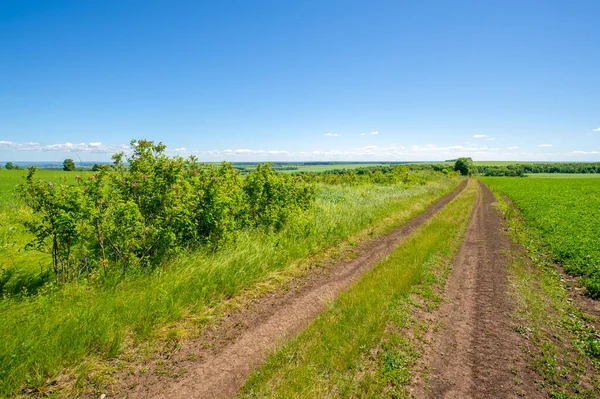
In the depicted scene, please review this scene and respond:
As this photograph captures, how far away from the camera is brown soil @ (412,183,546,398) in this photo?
4141mm

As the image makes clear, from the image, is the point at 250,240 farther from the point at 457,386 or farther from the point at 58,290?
the point at 457,386

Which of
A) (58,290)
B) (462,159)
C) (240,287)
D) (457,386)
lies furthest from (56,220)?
(462,159)

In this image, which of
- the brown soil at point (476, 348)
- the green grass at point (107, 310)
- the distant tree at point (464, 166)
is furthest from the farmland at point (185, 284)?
the distant tree at point (464, 166)

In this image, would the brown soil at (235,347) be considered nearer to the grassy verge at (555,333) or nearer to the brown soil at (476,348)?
the brown soil at (476,348)

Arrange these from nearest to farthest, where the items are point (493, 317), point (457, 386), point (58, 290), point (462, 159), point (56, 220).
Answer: point (457, 386) → point (56, 220) → point (58, 290) → point (493, 317) → point (462, 159)

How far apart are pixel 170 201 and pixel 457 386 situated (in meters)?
7.51

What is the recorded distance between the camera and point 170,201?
7.45 meters

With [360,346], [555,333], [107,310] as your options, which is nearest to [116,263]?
Result: [107,310]

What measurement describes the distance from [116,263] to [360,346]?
6082 mm

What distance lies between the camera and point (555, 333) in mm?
5574

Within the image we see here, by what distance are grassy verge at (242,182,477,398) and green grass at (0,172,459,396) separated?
7.22ft

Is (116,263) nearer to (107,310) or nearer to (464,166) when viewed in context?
(107,310)

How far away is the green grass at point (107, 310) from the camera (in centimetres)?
409

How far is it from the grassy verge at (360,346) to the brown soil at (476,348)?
0.37m
